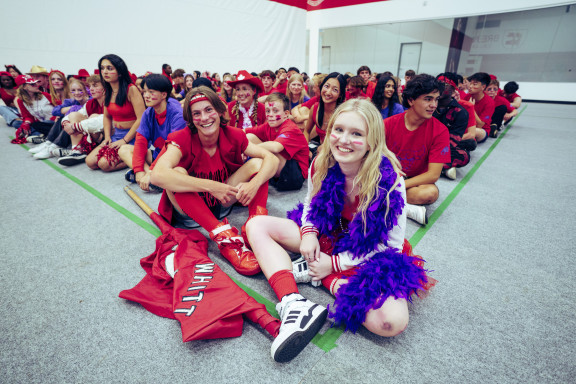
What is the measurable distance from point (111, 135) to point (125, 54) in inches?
249

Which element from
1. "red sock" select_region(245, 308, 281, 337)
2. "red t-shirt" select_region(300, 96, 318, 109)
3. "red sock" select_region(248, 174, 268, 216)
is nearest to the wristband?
"red sock" select_region(245, 308, 281, 337)

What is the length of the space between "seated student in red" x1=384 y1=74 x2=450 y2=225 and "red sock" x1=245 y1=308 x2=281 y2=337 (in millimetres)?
1454

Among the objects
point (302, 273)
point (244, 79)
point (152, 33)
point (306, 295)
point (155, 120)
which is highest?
point (152, 33)

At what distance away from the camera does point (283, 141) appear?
2445 mm

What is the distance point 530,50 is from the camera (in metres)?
9.26

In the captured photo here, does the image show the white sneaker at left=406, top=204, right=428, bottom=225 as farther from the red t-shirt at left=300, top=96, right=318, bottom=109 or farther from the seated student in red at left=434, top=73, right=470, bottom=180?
the red t-shirt at left=300, top=96, right=318, bottom=109

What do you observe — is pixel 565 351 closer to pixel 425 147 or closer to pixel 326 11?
pixel 425 147

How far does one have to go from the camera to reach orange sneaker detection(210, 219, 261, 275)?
1.57 m

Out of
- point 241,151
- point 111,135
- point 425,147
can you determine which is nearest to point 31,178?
point 111,135

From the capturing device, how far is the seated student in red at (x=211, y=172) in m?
1.66

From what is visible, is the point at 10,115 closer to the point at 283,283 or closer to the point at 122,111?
the point at 122,111

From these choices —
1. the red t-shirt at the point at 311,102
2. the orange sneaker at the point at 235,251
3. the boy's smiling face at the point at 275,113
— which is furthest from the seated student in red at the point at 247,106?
the orange sneaker at the point at 235,251

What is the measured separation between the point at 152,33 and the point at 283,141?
8624mm

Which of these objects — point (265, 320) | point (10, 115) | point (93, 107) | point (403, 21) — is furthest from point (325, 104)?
point (403, 21)
